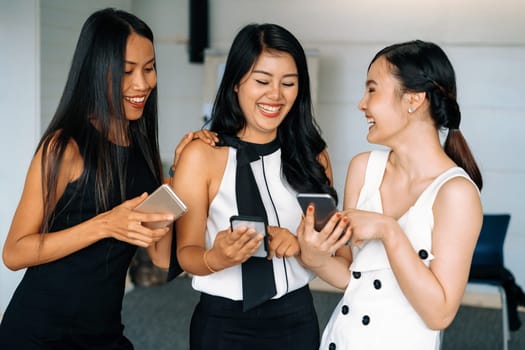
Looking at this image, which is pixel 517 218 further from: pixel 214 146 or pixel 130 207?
pixel 130 207

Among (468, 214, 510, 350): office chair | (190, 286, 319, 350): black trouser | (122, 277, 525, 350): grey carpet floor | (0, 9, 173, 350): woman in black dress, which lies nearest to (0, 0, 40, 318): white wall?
(122, 277, 525, 350): grey carpet floor

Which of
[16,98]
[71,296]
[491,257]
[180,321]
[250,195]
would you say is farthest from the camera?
[180,321]

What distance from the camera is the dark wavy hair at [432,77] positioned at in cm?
175

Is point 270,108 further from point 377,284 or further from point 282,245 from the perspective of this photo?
point 377,284

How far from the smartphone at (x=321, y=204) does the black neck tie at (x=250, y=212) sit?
1.14ft

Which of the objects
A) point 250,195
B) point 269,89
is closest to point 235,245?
point 250,195

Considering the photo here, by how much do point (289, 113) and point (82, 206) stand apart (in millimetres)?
754

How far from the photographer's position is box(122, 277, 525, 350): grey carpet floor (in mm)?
4674

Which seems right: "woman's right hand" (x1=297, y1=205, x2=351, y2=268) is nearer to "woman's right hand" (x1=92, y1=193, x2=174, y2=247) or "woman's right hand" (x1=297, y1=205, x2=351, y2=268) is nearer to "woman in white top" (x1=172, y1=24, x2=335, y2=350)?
"woman in white top" (x1=172, y1=24, x2=335, y2=350)

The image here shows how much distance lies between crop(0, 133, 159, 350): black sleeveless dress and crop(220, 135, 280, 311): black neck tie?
36 centimetres

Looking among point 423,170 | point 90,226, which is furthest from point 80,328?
point 423,170

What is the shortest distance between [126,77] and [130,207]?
444 millimetres

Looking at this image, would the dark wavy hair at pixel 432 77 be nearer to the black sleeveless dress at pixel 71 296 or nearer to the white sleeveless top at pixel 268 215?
the white sleeveless top at pixel 268 215

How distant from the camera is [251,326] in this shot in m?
1.97
